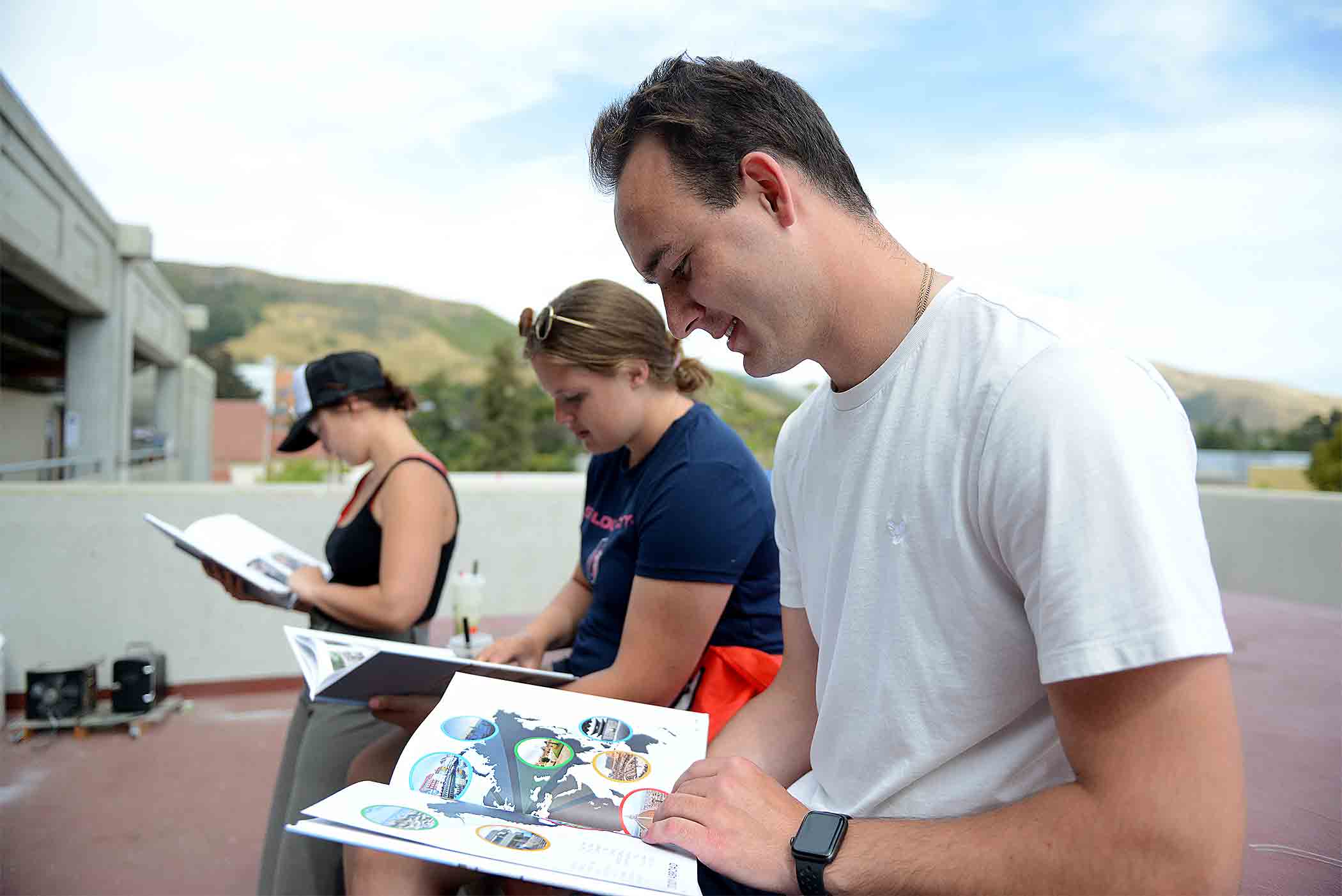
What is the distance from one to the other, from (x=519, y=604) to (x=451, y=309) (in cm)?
5279

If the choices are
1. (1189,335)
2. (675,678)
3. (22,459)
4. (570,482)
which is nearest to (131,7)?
(570,482)

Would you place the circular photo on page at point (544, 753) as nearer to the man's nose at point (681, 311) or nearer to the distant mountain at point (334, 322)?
the man's nose at point (681, 311)

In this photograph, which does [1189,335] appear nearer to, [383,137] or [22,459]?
[383,137]

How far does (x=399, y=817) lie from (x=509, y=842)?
105 millimetres

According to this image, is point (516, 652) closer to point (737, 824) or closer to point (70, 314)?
point (737, 824)

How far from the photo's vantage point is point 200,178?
21203mm

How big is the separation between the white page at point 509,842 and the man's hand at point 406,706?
2.15 feet

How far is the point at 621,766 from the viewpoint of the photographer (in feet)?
3.33

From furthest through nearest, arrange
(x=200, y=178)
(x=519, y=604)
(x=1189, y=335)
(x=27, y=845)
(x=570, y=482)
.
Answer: (x=200, y=178)
(x=1189, y=335)
(x=570, y=482)
(x=519, y=604)
(x=27, y=845)

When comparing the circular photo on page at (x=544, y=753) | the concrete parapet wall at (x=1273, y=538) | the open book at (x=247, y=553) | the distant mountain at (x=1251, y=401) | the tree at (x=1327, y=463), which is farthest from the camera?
the distant mountain at (x=1251, y=401)

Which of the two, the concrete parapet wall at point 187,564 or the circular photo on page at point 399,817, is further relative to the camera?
the concrete parapet wall at point 187,564

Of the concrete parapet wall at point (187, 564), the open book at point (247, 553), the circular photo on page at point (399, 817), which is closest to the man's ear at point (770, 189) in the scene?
the circular photo on page at point (399, 817)

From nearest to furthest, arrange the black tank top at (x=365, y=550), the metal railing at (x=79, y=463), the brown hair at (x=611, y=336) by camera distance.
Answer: the brown hair at (x=611, y=336)
the black tank top at (x=365, y=550)
the metal railing at (x=79, y=463)

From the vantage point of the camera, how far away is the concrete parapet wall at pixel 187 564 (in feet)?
12.5
